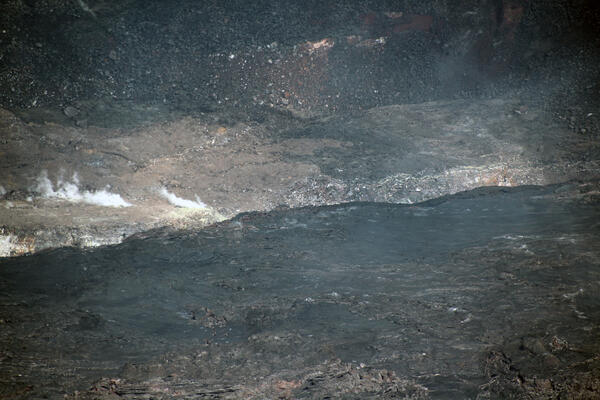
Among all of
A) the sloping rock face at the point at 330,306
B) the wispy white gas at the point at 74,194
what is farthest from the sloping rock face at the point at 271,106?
the sloping rock face at the point at 330,306

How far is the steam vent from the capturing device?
2158 mm

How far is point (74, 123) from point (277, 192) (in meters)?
1.98

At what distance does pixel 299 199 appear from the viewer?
367 cm

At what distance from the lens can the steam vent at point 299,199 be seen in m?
2.16

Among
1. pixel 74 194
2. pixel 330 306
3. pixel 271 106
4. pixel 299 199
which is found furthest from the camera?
pixel 271 106

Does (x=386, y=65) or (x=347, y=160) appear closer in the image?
(x=347, y=160)

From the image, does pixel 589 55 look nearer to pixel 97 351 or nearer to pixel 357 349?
pixel 357 349

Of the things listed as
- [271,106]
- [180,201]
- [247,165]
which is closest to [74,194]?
[180,201]

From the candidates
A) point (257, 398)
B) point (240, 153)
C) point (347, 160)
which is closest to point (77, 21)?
point (240, 153)

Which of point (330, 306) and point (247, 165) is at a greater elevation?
point (247, 165)

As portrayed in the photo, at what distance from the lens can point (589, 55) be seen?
453cm

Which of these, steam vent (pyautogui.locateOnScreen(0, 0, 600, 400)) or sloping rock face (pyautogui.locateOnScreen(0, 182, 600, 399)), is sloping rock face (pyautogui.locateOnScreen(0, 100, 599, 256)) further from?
sloping rock face (pyautogui.locateOnScreen(0, 182, 600, 399))

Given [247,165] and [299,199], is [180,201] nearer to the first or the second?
[247,165]

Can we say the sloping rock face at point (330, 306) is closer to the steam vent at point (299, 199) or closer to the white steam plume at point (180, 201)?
the steam vent at point (299, 199)
